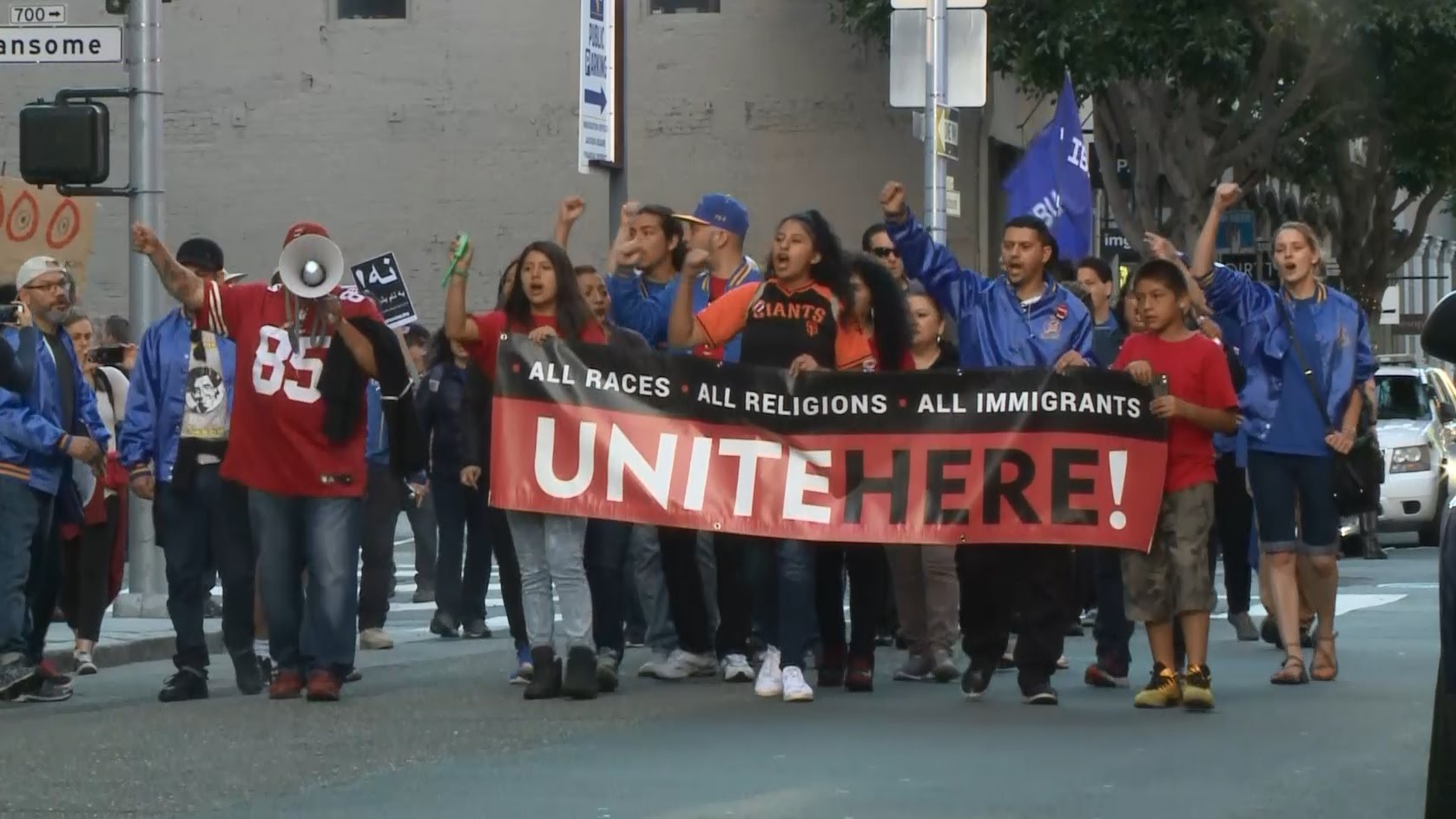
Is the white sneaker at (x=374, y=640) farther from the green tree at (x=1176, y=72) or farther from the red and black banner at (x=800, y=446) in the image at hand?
the green tree at (x=1176, y=72)

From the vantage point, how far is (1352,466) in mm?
11883

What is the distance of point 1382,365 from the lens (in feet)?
88.5

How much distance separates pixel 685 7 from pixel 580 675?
19.8 metres

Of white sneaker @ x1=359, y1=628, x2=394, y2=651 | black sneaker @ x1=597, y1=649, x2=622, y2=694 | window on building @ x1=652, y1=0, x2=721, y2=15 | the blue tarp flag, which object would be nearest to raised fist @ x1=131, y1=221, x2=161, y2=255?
black sneaker @ x1=597, y1=649, x2=622, y2=694

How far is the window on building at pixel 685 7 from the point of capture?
29.9 m

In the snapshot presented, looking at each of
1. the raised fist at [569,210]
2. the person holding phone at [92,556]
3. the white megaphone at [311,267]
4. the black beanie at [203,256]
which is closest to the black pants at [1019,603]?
the raised fist at [569,210]

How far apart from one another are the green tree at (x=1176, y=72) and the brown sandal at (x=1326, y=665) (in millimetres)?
17100

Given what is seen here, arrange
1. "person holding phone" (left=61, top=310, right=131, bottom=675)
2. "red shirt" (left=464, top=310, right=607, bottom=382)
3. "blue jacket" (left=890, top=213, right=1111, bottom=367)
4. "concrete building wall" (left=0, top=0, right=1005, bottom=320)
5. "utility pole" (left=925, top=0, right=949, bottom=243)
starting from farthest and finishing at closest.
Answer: "concrete building wall" (left=0, top=0, right=1005, bottom=320), "utility pole" (left=925, top=0, right=949, bottom=243), "person holding phone" (left=61, top=310, right=131, bottom=675), "red shirt" (left=464, top=310, right=607, bottom=382), "blue jacket" (left=890, top=213, right=1111, bottom=367)

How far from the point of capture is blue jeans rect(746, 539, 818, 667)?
10.9 meters

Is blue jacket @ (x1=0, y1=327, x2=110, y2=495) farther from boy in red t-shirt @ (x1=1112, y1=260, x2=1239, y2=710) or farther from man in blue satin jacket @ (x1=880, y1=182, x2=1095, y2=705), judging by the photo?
boy in red t-shirt @ (x1=1112, y1=260, x2=1239, y2=710)

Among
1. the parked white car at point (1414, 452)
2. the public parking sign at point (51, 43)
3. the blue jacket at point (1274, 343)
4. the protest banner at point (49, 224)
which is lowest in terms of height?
the parked white car at point (1414, 452)

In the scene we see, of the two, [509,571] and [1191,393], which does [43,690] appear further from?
[1191,393]

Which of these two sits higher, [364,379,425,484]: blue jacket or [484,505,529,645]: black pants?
[364,379,425,484]: blue jacket

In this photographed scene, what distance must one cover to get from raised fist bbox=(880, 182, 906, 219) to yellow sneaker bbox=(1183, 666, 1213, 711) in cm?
212
